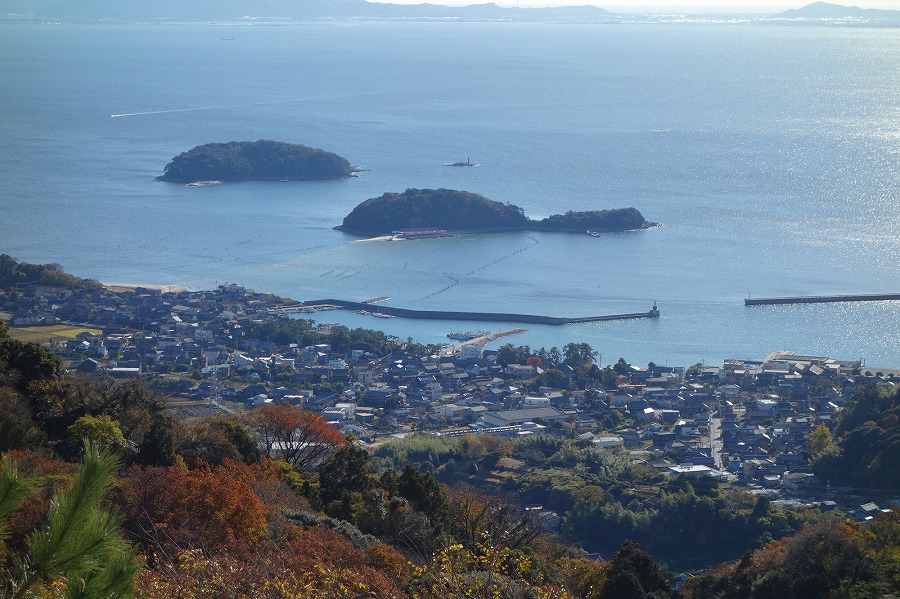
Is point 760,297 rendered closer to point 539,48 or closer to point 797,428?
point 797,428

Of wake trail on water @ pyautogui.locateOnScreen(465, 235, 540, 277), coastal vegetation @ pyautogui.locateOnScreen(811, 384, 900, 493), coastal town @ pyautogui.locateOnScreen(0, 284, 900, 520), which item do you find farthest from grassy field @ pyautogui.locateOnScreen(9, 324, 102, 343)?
coastal vegetation @ pyautogui.locateOnScreen(811, 384, 900, 493)

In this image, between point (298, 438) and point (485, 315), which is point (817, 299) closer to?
point (485, 315)

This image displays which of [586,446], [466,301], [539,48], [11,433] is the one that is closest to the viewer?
[11,433]

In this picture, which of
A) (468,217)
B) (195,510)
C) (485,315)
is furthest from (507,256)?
(195,510)

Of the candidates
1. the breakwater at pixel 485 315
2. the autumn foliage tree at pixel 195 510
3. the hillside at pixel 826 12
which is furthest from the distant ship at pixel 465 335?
the hillside at pixel 826 12

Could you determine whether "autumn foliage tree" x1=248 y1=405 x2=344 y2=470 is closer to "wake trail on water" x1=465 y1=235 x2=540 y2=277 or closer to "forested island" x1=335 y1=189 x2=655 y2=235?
"wake trail on water" x1=465 y1=235 x2=540 y2=277

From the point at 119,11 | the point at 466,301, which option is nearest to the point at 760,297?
the point at 466,301
